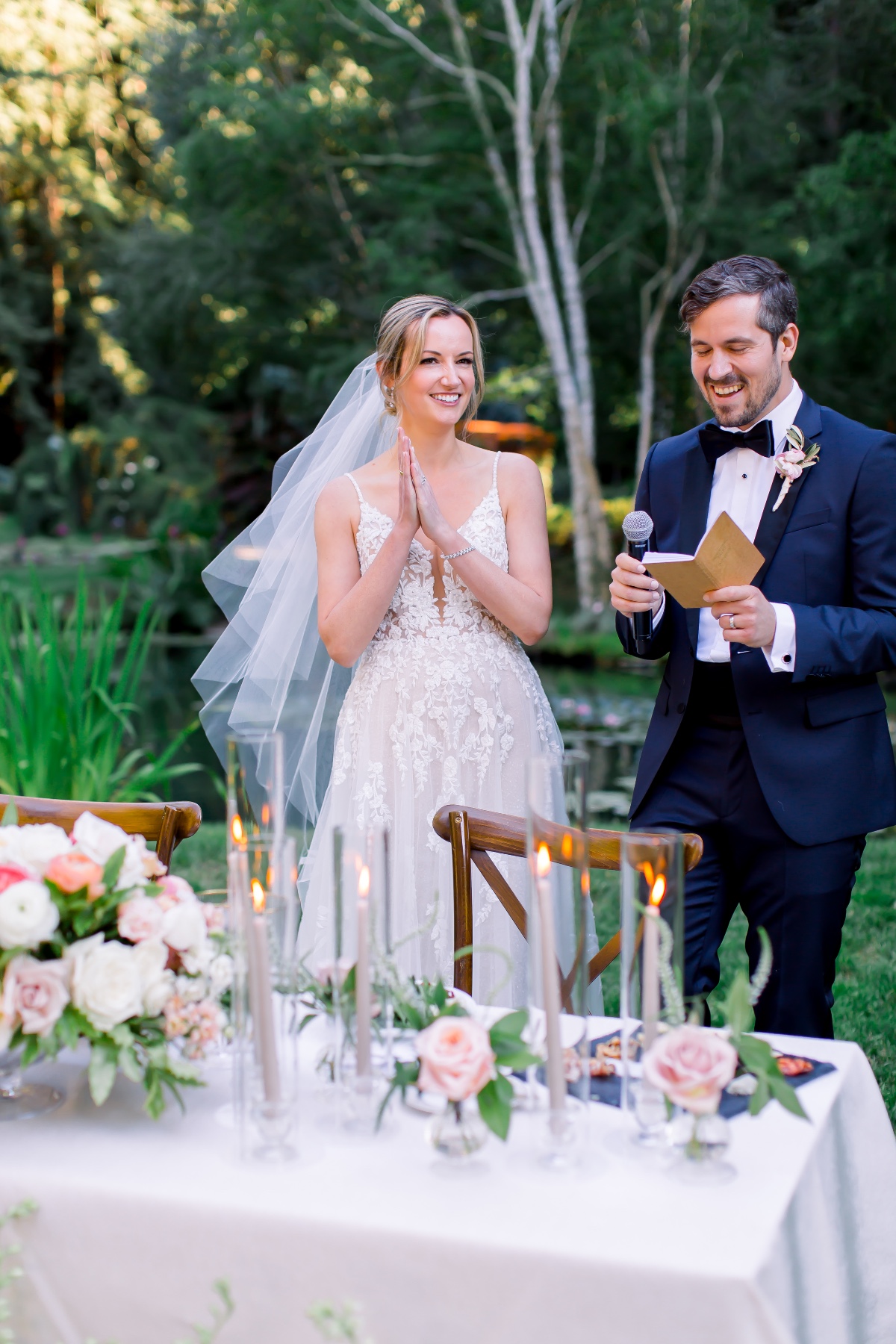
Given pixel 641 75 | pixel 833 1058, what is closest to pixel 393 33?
pixel 641 75

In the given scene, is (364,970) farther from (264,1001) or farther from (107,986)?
(107,986)

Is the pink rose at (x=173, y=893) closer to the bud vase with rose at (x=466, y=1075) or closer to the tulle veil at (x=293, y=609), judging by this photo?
the bud vase with rose at (x=466, y=1075)

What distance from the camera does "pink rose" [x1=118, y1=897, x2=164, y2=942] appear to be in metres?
1.51

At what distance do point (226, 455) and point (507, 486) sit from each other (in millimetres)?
18497

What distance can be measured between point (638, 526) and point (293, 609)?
124 cm

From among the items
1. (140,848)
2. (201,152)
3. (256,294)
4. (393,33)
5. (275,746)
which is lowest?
(140,848)

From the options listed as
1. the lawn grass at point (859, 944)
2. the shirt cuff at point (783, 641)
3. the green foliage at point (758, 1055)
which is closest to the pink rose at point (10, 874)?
the green foliage at point (758, 1055)

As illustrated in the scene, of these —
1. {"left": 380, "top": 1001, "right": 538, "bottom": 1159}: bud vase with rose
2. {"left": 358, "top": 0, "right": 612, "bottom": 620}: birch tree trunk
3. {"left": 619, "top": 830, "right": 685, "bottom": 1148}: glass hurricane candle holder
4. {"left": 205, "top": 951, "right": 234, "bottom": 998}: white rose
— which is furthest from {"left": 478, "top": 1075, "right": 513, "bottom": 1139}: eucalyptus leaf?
{"left": 358, "top": 0, "right": 612, "bottom": 620}: birch tree trunk

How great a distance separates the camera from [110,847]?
5.25 ft

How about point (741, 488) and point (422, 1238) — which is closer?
A: point (422, 1238)

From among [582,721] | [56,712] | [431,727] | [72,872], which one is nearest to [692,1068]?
[72,872]

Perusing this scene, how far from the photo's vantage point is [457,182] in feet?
51.1

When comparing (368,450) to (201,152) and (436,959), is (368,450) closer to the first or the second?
(436,959)

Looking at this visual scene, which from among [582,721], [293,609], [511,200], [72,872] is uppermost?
[511,200]
